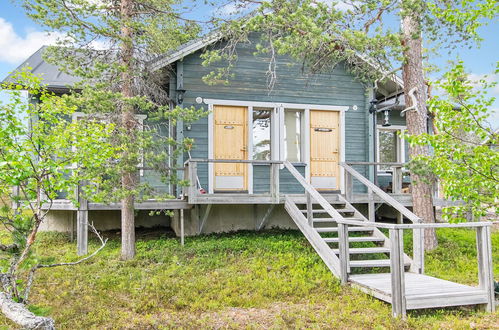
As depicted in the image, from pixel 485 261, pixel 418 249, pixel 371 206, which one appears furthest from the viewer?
pixel 371 206

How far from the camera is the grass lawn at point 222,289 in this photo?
5.02 metres

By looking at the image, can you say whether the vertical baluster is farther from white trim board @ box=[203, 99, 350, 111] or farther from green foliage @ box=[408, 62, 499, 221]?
white trim board @ box=[203, 99, 350, 111]

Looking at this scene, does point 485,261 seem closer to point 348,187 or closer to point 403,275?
point 403,275

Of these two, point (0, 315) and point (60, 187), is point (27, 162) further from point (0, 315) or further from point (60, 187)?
point (0, 315)

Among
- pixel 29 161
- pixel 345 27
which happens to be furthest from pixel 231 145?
pixel 29 161

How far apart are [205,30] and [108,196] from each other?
162 inches

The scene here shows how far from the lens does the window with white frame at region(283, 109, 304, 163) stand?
33.6ft

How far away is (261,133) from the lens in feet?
33.4

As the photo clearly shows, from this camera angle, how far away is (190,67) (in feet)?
31.0

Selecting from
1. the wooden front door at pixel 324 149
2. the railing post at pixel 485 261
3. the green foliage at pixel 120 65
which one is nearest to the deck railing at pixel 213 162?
the green foliage at pixel 120 65

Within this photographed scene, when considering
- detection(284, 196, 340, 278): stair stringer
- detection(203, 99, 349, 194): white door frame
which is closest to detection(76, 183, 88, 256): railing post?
detection(203, 99, 349, 194): white door frame

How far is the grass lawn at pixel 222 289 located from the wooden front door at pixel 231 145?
131 cm

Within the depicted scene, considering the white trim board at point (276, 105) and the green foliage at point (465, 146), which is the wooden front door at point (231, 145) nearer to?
the white trim board at point (276, 105)

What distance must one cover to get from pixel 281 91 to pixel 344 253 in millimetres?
4905
